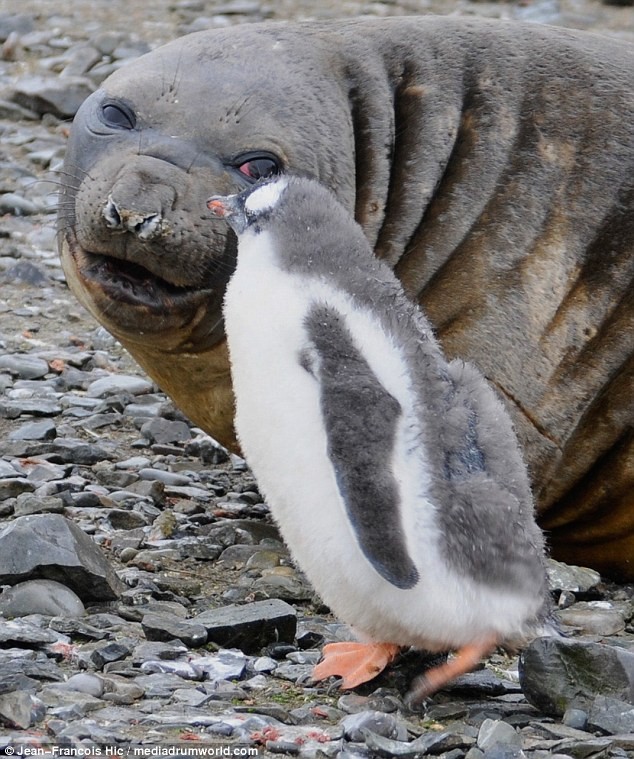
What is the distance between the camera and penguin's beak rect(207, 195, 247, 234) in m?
4.17

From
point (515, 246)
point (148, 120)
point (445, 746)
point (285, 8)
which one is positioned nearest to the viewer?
point (445, 746)

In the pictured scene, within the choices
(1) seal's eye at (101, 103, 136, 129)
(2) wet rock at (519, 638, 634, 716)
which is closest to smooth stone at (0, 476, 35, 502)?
(1) seal's eye at (101, 103, 136, 129)

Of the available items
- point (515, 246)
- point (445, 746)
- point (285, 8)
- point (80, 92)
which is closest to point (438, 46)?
point (515, 246)

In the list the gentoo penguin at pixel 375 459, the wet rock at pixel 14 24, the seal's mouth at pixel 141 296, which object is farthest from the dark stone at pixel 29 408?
the wet rock at pixel 14 24

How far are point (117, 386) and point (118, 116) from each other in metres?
2.02

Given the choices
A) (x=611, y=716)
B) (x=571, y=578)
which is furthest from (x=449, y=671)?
(x=571, y=578)

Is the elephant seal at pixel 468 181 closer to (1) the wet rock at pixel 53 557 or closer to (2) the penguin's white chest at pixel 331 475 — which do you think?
(1) the wet rock at pixel 53 557

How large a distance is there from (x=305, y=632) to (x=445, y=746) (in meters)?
0.90

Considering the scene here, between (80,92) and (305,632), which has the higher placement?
(305,632)

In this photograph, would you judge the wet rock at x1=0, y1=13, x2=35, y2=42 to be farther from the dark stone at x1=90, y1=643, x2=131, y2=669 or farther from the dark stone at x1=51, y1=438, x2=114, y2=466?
the dark stone at x1=90, y1=643, x2=131, y2=669

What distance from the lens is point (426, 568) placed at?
11.8ft

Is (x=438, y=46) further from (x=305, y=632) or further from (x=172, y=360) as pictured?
(x=305, y=632)

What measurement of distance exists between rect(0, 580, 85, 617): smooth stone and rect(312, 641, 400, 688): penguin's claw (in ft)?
2.51

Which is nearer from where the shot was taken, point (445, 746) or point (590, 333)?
point (445, 746)
